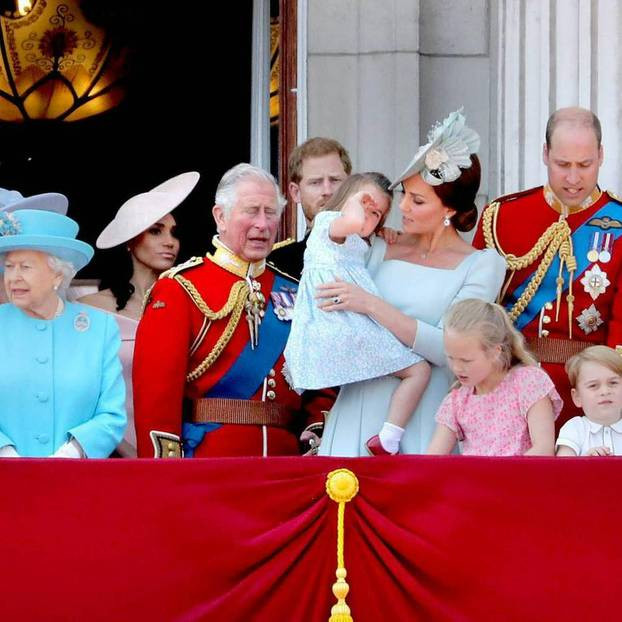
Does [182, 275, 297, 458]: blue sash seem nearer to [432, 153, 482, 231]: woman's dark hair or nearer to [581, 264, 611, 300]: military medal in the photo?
[432, 153, 482, 231]: woman's dark hair

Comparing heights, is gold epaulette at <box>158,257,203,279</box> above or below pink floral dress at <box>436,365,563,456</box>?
above

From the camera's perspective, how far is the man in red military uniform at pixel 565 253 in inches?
199

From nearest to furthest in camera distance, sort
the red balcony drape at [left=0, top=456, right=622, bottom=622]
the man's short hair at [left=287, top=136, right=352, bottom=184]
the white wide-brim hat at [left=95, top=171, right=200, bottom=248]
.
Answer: the red balcony drape at [left=0, top=456, right=622, bottom=622]
the man's short hair at [left=287, top=136, right=352, bottom=184]
the white wide-brim hat at [left=95, top=171, right=200, bottom=248]

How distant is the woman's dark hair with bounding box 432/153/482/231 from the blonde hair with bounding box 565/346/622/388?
0.49m

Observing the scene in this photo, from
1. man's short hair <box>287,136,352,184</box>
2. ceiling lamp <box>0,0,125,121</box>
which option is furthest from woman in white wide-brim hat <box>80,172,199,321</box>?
ceiling lamp <box>0,0,125,121</box>

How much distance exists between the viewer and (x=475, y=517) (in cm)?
432

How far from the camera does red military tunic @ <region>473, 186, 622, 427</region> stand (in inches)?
199

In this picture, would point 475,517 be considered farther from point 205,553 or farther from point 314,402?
point 314,402

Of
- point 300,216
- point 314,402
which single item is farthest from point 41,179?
point 314,402

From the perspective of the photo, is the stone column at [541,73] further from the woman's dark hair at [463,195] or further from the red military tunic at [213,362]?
the red military tunic at [213,362]

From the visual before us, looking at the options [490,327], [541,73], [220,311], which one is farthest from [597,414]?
[541,73]

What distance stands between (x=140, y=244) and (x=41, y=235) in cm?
117

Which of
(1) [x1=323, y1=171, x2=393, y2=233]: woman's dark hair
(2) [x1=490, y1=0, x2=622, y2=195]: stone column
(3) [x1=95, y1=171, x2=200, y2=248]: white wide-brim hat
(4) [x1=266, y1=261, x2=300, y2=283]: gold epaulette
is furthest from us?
(2) [x1=490, y1=0, x2=622, y2=195]: stone column

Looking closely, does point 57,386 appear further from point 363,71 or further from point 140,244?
point 363,71
